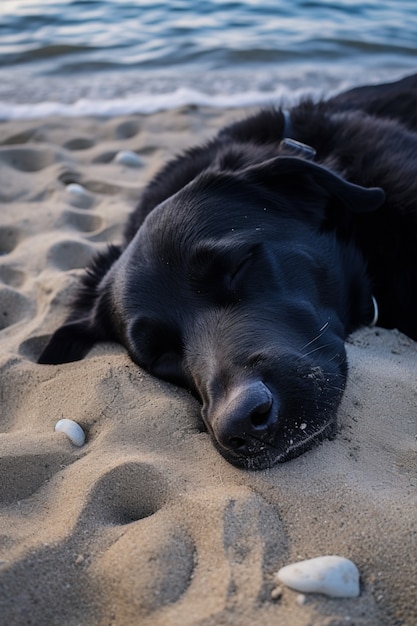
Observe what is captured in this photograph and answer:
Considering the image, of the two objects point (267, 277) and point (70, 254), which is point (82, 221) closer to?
point (70, 254)

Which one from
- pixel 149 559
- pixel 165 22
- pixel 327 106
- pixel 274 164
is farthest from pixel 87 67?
pixel 149 559

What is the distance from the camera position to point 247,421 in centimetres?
179

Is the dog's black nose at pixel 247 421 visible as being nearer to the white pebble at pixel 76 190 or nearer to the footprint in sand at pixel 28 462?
the footprint in sand at pixel 28 462

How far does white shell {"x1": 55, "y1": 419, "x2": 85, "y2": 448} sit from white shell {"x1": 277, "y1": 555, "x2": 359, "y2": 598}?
85 centimetres

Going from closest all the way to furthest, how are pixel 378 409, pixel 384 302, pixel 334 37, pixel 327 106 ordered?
pixel 378 409 → pixel 384 302 → pixel 327 106 → pixel 334 37

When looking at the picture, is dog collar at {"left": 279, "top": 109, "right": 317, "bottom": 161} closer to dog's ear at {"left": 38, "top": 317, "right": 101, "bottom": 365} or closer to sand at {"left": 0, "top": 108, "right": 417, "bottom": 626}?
sand at {"left": 0, "top": 108, "right": 417, "bottom": 626}

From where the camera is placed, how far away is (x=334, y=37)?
8375 mm

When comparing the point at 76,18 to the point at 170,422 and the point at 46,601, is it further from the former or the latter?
the point at 46,601

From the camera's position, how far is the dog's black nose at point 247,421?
1791 mm

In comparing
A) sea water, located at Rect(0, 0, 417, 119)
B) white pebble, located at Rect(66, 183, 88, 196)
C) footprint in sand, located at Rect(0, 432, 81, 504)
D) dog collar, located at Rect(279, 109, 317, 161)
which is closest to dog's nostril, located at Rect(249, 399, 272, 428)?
footprint in sand, located at Rect(0, 432, 81, 504)

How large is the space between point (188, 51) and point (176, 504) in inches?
277

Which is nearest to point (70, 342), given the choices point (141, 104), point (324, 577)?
point (324, 577)

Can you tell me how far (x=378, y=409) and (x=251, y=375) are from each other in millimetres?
448

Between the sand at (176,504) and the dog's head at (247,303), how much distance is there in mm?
93
